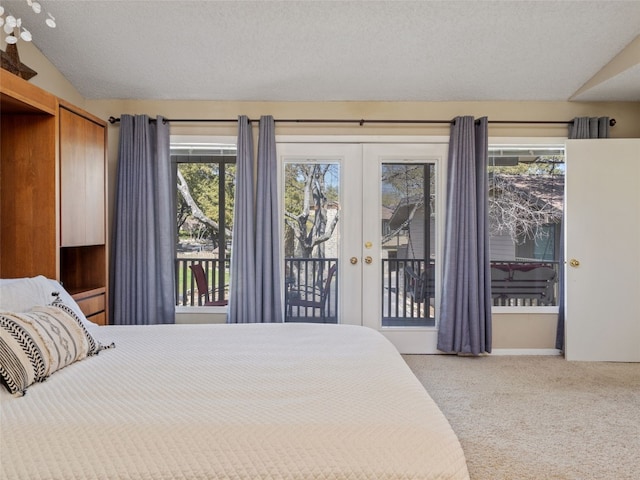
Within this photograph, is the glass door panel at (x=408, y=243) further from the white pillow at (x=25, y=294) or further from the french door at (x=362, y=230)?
the white pillow at (x=25, y=294)

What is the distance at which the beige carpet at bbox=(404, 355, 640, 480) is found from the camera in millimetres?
1925

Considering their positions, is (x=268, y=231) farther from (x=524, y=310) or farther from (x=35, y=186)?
(x=524, y=310)

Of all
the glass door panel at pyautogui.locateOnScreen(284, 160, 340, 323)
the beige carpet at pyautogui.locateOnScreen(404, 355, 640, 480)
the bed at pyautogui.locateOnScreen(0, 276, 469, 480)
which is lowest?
the beige carpet at pyautogui.locateOnScreen(404, 355, 640, 480)

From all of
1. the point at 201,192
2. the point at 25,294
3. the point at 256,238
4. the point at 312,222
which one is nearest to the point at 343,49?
the point at 312,222

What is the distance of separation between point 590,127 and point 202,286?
12.3 ft

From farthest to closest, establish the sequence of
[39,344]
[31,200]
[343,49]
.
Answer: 1. [343,49]
2. [31,200]
3. [39,344]

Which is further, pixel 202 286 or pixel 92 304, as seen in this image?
pixel 202 286

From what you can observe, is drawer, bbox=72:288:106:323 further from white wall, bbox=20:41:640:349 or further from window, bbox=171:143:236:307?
white wall, bbox=20:41:640:349

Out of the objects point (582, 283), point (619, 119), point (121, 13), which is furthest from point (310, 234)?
point (619, 119)

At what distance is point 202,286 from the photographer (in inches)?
151

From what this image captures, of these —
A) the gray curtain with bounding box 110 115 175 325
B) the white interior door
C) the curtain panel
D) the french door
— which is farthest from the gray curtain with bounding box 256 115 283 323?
the white interior door

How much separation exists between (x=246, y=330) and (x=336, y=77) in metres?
2.19

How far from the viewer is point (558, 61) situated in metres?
3.12

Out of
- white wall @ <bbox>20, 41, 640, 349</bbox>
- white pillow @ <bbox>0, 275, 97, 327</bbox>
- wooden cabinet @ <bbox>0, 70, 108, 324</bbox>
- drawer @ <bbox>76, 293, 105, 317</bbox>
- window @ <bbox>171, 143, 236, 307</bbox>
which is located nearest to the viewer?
white pillow @ <bbox>0, 275, 97, 327</bbox>
